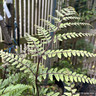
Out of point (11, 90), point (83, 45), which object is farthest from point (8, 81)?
point (83, 45)

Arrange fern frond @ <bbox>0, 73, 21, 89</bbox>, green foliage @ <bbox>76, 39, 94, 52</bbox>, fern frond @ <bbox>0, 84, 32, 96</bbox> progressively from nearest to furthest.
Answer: fern frond @ <bbox>0, 84, 32, 96</bbox> < fern frond @ <bbox>0, 73, 21, 89</bbox> < green foliage @ <bbox>76, 39, 94, 52</bbox>

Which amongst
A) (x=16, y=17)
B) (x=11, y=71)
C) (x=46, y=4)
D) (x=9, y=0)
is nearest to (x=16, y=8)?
(x=16, y=17)

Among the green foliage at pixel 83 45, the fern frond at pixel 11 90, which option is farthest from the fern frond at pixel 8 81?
the green foliage at pixel 83 45

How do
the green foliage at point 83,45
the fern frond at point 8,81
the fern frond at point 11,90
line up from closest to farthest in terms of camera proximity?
the fern frond at point 11,90 → the fern frond at point 8,81 → the green foliage at point 83,45

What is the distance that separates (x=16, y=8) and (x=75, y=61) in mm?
1504

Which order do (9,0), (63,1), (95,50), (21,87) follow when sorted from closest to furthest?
(21,87), (9,0), (63,1), (95,50)

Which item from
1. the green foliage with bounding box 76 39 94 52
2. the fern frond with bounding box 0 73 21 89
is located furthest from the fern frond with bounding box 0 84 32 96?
the green foliage with bounding box 76 39 94 52

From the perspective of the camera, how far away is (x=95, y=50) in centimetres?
238

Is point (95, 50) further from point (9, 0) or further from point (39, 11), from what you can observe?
point (9, 0)

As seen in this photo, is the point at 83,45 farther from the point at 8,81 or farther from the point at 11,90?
the point at 11,90

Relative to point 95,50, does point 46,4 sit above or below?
above

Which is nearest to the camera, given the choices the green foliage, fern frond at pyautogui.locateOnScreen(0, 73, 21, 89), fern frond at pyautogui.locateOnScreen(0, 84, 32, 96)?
fern frond at pyautogui.locateOnScreen(0, 84, 32, 96)

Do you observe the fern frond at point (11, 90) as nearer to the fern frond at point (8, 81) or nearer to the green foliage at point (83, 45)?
the fern frond at point (8, 81)

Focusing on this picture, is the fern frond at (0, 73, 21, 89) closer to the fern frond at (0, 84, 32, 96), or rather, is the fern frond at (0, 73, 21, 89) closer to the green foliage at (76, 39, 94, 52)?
the fern frond at (0, 84, 32, 96)
